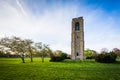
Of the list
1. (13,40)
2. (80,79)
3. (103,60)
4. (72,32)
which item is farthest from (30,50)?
(80,79)

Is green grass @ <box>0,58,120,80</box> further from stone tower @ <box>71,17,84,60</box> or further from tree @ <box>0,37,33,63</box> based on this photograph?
stone tower @ <box>71,17,84,60</box>

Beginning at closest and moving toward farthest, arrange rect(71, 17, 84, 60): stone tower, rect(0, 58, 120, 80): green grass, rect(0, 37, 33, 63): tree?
rect(0, 58, 120, 80): green grass → rect(0, 37, 33, 63): tree → rect(71, 17, 84, 60): stone tower

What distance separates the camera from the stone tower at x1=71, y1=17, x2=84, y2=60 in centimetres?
4384

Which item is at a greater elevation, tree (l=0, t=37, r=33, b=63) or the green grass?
tree (l=0, t=37, r=33, b=63)

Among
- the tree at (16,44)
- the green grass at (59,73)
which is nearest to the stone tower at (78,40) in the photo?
the tree at (16,44)

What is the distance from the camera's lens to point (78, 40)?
44.8m

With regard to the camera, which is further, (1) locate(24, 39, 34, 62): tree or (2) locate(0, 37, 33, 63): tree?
(1) locate(24, 39, 34, 62): tree

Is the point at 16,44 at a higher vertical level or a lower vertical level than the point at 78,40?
lower

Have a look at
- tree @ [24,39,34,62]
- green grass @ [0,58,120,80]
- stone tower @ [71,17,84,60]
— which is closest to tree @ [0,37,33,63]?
tree @ [24,39,34,62]

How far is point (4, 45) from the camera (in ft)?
103

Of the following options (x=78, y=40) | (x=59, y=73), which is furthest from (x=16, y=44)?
(x=59, y=73)

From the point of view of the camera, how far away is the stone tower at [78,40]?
43844mm

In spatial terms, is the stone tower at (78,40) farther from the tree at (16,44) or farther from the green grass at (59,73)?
the green grass at (59,73)

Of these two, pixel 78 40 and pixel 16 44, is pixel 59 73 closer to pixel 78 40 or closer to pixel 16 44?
pixel 16 44
